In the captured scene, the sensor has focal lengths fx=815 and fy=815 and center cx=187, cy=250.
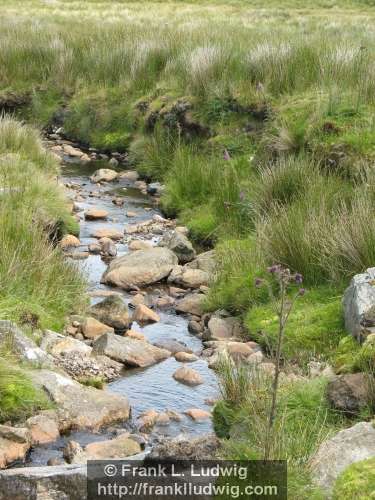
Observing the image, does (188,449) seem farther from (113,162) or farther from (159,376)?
(113,162)

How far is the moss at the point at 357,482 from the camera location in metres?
3.22

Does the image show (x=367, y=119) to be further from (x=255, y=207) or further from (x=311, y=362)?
(x=311, y=362)

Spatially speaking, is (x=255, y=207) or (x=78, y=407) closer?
(x=78, y=407)

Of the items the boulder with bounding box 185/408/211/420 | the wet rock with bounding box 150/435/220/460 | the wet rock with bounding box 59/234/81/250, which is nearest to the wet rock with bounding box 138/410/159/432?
the boulder with bounding box 185/408/211/420

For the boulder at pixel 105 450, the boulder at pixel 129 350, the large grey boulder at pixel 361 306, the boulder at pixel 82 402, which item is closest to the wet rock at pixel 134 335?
the boulder at pixel 129 350

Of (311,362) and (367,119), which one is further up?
(367,119)

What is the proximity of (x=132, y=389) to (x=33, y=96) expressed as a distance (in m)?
10.3

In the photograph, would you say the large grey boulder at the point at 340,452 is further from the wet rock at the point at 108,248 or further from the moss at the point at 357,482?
the wet rock at the point at 108,248

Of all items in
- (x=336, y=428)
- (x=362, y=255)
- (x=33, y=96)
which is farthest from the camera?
(x=33, y=96)

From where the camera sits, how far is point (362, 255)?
6523 mm

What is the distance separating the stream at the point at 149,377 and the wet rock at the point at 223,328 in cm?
13

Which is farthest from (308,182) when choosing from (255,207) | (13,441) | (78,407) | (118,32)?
(118,32)

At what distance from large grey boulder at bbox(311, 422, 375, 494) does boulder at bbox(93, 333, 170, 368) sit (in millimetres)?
2280

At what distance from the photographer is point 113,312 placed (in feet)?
22.2
